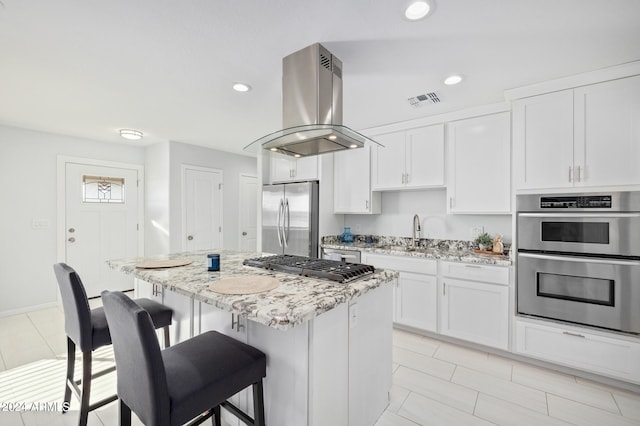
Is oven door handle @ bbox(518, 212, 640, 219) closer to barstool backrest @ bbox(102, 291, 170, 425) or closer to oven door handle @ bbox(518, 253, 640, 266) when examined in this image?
oven door handle @ bbox(518, 253, 640, 266)

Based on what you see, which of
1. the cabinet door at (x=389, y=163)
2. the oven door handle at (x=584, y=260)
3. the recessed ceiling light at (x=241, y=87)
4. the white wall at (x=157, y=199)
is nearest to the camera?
the oven door handle at (x=584, y=260)

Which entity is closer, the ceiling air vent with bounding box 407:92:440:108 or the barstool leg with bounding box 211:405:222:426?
the barstool leg with bounding box 211:405:222:426

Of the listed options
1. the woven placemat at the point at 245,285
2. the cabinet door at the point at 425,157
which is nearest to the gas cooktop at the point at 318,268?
the woven placemat at the point at 245,285

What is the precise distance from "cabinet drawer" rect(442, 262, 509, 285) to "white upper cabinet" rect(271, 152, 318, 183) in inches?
77.9

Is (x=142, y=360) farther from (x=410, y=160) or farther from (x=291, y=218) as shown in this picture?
(x=410, y=160)

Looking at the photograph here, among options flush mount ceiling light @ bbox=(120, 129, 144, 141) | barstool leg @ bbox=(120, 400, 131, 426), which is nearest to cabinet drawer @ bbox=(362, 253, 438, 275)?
barstool leg @ bbox=(120, 400, 131, 426)

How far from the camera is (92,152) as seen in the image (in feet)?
14.5

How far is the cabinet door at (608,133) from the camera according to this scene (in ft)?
7.07

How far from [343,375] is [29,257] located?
4.64m

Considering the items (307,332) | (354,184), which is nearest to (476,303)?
(354,184)

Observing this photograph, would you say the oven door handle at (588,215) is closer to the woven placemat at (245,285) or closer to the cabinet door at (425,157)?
the cabinet door at (425,157)

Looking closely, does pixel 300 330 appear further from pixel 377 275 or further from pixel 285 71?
pixel 285 71

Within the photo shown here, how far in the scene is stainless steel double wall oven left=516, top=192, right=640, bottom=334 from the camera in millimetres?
2152

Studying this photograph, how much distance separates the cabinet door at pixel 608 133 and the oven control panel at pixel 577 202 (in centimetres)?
11
